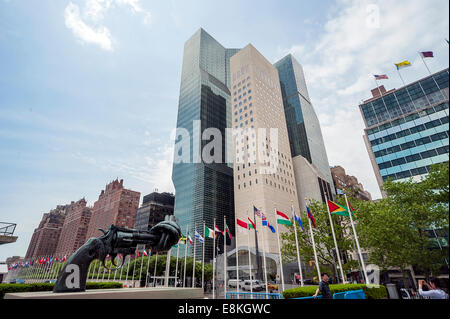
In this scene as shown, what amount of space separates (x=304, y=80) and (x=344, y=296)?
13212 centimetres

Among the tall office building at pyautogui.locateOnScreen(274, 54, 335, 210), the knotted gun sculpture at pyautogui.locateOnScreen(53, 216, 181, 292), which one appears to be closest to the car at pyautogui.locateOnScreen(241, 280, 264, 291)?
the knotted gun sculpture at pyautogui.locateOnScreen(53, 216, 181, 292)

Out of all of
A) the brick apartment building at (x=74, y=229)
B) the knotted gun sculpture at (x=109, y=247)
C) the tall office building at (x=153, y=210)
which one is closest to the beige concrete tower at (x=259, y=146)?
the knotted gun sculpture at (x=109, y=247)

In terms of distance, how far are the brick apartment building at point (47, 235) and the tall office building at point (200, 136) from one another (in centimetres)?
14836

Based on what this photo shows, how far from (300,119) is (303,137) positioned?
32.9 feet

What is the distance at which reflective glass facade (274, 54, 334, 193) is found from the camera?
101250 mm

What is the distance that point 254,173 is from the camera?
70000 millimetres

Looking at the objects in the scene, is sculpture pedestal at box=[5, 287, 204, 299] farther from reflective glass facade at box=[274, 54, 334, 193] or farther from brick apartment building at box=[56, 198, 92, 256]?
brick apartment building at box=[56, 198, 92, 256]

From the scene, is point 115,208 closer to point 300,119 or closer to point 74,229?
point 74,229

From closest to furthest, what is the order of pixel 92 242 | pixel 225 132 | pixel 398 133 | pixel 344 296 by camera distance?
pixel 344 296, pixel 92 242, pixel 398 133, pixel 225 132

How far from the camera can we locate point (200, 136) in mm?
88500

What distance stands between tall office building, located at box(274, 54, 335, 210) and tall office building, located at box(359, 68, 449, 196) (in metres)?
21.6

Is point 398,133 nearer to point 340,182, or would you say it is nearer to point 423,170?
point 423,170

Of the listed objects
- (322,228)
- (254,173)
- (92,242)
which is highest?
(254,173)
